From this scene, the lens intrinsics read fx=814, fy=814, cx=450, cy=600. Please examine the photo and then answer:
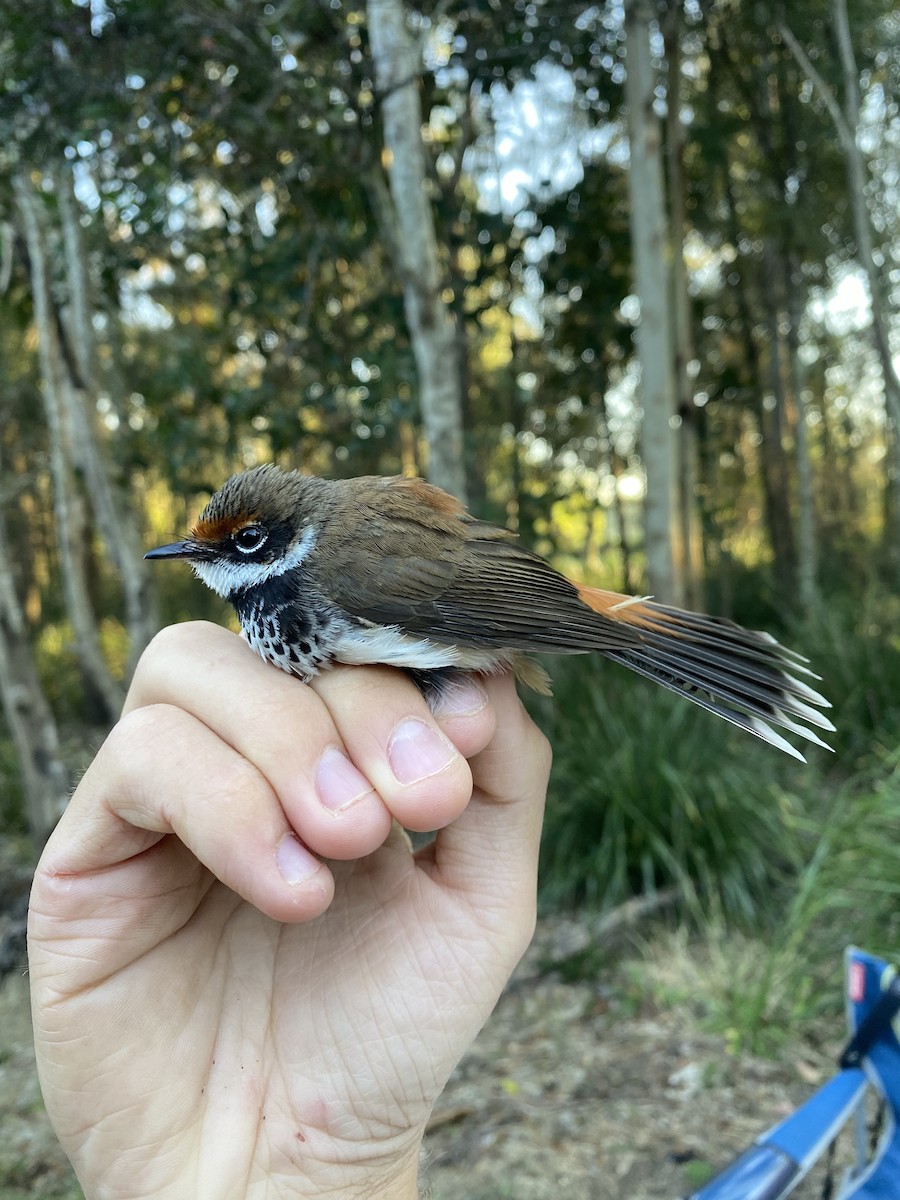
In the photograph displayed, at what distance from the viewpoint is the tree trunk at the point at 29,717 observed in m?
4.61

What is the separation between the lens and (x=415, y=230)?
4.03 metres

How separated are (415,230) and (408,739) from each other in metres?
3.40

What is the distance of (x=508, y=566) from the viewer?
6.30 ft

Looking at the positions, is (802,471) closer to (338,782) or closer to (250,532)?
(250,532)

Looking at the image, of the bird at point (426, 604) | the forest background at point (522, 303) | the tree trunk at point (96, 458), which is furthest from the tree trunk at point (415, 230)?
the bird at point (426, 604)

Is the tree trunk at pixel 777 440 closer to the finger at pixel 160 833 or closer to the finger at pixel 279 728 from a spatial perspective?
the finger at pixel 279 728

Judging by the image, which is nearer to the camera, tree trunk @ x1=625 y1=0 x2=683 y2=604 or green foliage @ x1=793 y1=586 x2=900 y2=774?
tree trunk @ x1=625 y1=0 x2=683 y2=604

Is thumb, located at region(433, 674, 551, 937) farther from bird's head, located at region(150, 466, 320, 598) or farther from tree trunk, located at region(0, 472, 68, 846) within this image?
tree trunk, located at region(0, 472, 68, 846)

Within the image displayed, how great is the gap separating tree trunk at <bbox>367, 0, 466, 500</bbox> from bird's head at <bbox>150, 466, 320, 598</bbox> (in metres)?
2.30

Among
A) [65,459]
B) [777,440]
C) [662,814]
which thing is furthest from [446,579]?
[777,440]

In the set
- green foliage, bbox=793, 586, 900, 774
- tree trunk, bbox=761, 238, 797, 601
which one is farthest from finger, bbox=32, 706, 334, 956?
tree trunk, bbox=761, 238, 797, 601

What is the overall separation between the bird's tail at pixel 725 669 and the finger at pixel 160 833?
2.63ft

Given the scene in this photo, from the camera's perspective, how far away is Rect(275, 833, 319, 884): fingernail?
3.92 feet

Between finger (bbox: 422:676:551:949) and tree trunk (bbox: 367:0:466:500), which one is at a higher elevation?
tree trunk (bbox: 367:0:466:500)
